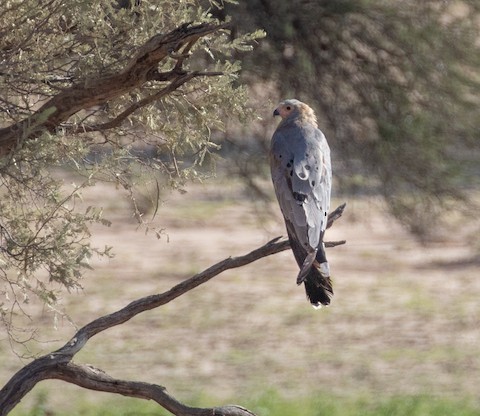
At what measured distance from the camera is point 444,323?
1098 cm

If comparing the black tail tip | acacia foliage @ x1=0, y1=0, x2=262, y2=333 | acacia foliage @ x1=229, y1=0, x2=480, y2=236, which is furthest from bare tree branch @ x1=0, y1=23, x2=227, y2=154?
acacia foliage @ x1=229, y1=0, x2=480, y2=236

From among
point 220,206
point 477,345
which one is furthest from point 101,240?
point 477,345

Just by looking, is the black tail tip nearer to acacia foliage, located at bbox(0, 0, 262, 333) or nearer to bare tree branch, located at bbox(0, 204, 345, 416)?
bare tree branch, located at bbox(0, 204, 345, 416)

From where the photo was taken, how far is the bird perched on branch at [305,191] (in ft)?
16.5

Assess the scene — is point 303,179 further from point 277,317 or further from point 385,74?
point 277,317

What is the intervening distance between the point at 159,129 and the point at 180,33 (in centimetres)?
96

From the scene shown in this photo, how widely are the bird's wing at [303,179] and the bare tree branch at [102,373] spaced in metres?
0.08

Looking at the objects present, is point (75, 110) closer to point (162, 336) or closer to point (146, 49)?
point (146, 49)

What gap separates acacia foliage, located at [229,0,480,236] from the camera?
8.12 meters

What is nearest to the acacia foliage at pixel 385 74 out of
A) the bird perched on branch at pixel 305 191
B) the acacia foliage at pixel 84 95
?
the bird perched on branch at pixel 305 191

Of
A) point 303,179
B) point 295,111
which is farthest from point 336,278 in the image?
point 303,179

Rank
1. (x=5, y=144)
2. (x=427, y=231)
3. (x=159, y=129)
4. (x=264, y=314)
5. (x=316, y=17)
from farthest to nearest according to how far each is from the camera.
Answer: (x=264, y=314) < (x=427, y=231) < (x=316, y=17) < (x=159, y=129) < (x=5, y=144)

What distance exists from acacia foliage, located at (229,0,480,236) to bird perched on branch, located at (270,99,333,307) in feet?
6.86

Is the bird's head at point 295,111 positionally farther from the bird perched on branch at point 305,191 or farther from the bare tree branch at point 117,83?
the bare tree branch at point 117,83
